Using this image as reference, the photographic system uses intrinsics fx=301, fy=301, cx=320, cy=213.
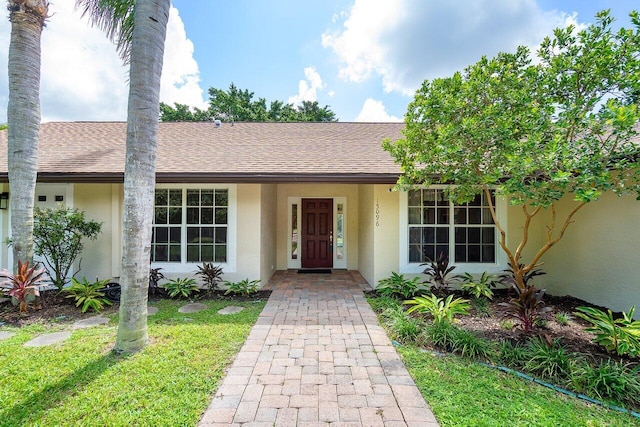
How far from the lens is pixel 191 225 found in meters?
7.47

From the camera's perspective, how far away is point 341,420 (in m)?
2.66

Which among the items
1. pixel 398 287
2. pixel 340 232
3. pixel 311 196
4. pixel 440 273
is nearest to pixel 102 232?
pixel 311 196

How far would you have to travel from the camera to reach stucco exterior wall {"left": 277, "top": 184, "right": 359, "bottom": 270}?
1023 centimetres

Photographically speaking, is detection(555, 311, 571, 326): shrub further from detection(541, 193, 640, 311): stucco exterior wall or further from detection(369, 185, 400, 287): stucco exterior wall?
detection(369, 185, 400, 287): stucco exterior wall

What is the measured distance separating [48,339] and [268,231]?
5.08m

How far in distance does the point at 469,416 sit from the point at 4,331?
6.70 m

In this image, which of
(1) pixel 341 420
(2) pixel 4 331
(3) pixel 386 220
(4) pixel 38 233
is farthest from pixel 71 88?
(1) pixel 341 420

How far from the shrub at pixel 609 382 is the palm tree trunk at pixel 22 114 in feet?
29.4

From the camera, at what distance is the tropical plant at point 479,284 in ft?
21.3

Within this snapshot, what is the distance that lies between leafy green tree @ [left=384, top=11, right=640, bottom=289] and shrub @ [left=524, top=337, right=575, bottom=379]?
1.29 metres

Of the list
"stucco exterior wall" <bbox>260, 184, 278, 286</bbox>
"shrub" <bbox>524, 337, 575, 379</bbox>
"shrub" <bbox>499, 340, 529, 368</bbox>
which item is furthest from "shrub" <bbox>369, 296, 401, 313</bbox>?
"stucco exterior wall" <bbox>260, 184, 278, 286</bbox>

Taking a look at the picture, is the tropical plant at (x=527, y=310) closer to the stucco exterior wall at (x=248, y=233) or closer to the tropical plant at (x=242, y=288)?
the tropical plant at (x=242, y=288)

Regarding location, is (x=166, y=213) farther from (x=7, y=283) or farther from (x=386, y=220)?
(x=386, y=220)

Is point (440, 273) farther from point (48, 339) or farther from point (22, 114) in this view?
point (22, 114)
